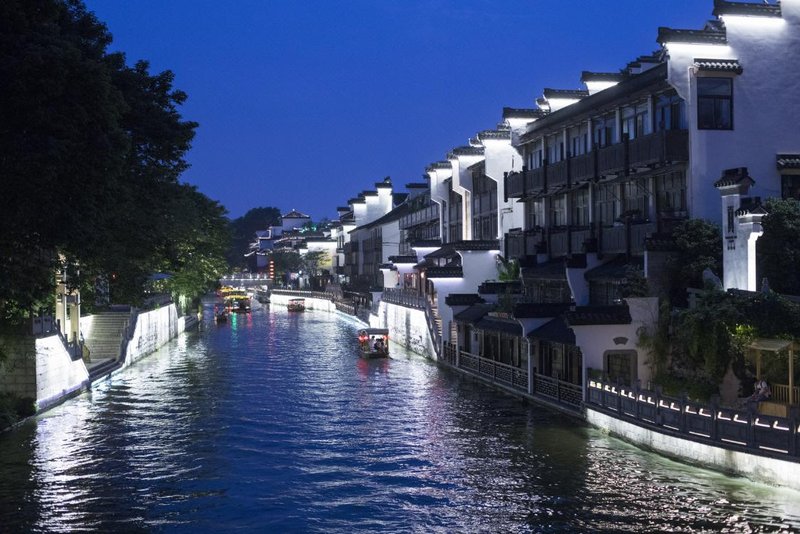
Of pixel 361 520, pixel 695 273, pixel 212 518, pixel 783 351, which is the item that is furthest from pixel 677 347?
pixel 212 518

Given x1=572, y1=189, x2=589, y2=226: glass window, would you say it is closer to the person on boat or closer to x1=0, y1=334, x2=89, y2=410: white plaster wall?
the person on boat

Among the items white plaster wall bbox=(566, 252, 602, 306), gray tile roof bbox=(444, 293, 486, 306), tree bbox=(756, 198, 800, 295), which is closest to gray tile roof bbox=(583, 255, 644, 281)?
→ white plaster wall bbox=(566, 252, 602, 306)

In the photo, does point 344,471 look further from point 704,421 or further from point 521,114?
point 521,114

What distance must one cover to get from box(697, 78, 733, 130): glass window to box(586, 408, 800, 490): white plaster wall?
13416 mm

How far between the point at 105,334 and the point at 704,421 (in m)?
44.0

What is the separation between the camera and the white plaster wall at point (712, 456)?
24312mm

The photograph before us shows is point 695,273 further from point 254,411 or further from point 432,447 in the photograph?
point 254,411

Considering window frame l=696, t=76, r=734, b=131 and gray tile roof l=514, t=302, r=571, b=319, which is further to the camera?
gray tile roof l=514, t=302, r=571, b=319

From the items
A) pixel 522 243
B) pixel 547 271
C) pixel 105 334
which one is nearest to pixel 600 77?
pixel 522 243

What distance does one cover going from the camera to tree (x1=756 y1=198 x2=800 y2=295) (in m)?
33.3

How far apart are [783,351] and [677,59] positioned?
47.3ft

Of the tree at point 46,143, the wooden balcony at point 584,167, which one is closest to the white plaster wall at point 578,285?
the wooden balcony at point 584,167

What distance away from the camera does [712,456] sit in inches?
1062

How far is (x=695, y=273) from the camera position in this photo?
35.8m
